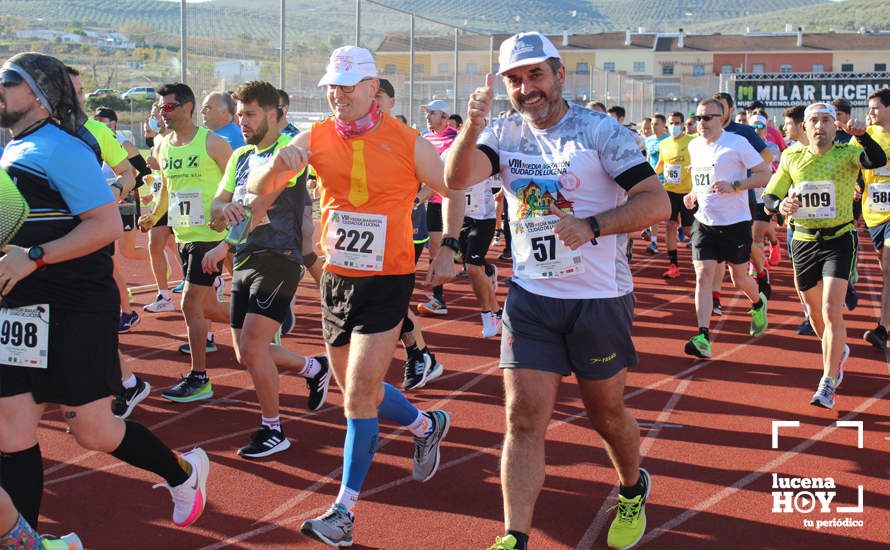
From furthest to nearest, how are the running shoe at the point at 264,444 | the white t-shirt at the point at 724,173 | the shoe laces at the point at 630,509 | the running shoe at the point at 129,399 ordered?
1. the white t-shirt at the point at 724,173
2. the running shoe at the point at 129,399
3. the running shoe at the point at 264,444
4. the shoe laces at the point at 630,509

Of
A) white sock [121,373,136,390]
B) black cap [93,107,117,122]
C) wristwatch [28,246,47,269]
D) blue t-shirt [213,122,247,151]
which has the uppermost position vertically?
black cap [93,107,117,122]

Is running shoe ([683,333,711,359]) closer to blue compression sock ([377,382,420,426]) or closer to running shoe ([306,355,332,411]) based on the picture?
running shoe ([306,355,332,411])

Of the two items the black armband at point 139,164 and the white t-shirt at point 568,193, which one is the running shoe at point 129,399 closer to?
the black armband at point 139,164

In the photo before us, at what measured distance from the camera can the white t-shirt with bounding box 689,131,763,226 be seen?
828 centimetres

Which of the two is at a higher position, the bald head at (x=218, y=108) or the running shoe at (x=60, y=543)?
the bald head at (x=218, y=108)

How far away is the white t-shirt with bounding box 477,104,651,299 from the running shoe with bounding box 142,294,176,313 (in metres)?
6.90

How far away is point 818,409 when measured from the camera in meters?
6.77

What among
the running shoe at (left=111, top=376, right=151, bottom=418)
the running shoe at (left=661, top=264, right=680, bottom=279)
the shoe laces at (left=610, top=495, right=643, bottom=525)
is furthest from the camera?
the running shoe at (left=661, top=264, right=680, bottom=279)

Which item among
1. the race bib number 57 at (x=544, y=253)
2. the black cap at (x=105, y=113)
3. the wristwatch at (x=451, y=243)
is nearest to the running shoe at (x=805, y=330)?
the wristwatch at (x=451, y=243)

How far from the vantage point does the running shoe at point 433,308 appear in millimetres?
10508

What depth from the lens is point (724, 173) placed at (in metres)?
8.35

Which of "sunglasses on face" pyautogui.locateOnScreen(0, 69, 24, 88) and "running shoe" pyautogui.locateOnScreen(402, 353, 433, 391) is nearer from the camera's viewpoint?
"sunglasses on face" pyautogui.locateOnScreen(0, 69, 24, 88)

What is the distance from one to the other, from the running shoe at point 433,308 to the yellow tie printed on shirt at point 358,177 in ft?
19.3

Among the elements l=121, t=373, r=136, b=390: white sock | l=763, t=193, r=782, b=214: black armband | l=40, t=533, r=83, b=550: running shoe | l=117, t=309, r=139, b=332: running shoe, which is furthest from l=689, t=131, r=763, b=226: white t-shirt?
l=40, t=533, r=83, b=550: running shoe
